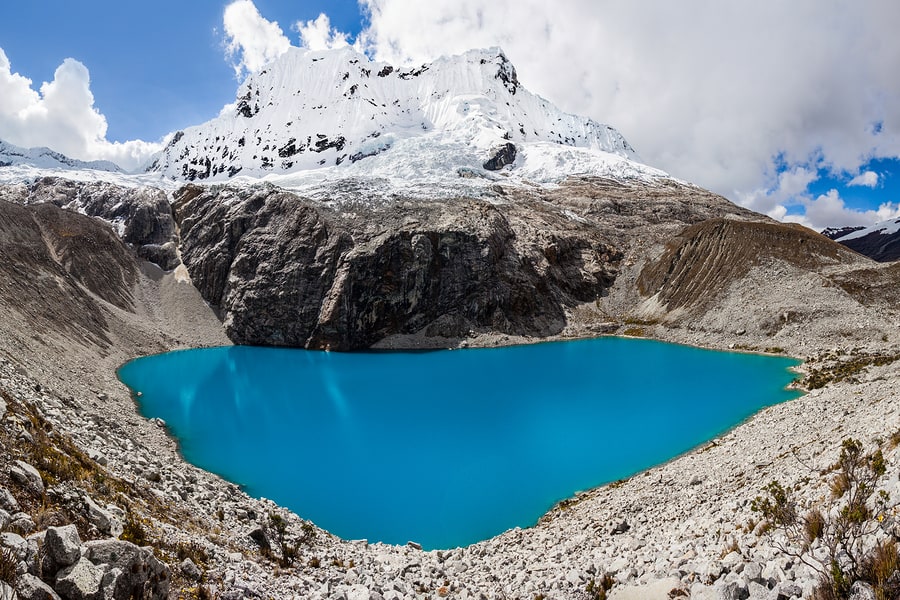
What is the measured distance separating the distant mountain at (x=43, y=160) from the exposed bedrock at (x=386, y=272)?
132285mm

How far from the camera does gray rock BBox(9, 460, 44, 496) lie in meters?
9.05

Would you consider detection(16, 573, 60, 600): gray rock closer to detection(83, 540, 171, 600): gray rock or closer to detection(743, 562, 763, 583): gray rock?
detection(83, 540, 171, 600): gray rock

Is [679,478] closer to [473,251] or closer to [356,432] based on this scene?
[356,432]

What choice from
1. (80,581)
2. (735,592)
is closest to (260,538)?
(80,581)

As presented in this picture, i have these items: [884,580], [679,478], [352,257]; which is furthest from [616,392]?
[352,257]

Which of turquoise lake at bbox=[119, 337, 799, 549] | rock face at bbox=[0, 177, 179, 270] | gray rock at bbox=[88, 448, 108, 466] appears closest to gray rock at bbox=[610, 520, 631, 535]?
turquoise lake at bbox=[119, 337, 799, 549]

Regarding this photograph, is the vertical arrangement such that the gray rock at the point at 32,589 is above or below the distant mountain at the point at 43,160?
below

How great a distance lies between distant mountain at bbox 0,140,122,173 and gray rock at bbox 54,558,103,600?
219 m

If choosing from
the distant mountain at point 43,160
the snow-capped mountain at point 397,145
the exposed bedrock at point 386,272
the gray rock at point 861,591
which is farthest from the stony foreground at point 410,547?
the distant mountain at point 43,160

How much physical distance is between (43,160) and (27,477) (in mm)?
232563

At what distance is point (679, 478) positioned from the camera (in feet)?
66.6

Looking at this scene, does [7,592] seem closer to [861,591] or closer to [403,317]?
[861,591]

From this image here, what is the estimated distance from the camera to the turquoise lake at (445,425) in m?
22.2

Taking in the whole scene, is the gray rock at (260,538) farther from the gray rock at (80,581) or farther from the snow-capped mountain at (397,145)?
the snow-capped mountain at (397,145)
